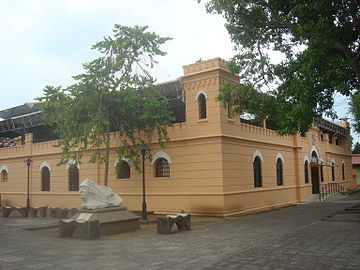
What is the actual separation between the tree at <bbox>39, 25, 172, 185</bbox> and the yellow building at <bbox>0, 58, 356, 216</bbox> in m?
1.50

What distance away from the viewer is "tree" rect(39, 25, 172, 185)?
16.7 m

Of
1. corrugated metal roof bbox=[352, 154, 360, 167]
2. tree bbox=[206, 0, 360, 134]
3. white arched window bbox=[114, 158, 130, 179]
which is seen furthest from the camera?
corrugated metal roof bbox=[352, 154, 360, 167]

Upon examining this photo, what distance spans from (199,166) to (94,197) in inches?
240

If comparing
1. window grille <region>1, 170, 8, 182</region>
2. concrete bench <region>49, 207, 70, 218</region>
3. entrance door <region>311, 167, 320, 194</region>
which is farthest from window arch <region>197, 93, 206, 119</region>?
window grille <region>1, 170, 8, 182</region>

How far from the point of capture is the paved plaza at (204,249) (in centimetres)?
745

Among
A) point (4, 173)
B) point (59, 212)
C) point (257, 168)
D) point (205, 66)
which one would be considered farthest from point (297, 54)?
point (4, 173)

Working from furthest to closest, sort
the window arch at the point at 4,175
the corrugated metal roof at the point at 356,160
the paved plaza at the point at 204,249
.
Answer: the corrugated metal roof at the point at 356,160
the window arch at the point at 4,175
the paved plaza at the point at 204,249

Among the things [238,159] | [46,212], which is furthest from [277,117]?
[46,212]

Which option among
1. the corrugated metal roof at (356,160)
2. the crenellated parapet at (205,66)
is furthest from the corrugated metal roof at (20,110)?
the corrugated metal roof at (356,160)

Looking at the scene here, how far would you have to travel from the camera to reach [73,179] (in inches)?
921

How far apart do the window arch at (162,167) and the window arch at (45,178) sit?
964 centimetres

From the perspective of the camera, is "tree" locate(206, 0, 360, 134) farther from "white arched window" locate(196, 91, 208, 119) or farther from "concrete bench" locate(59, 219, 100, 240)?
"concrete bench" locate(59, 219, 100, 240)

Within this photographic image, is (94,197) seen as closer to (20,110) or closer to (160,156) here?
(160,156)

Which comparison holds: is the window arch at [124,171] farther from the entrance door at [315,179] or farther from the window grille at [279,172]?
the entrance door at [315,179]
